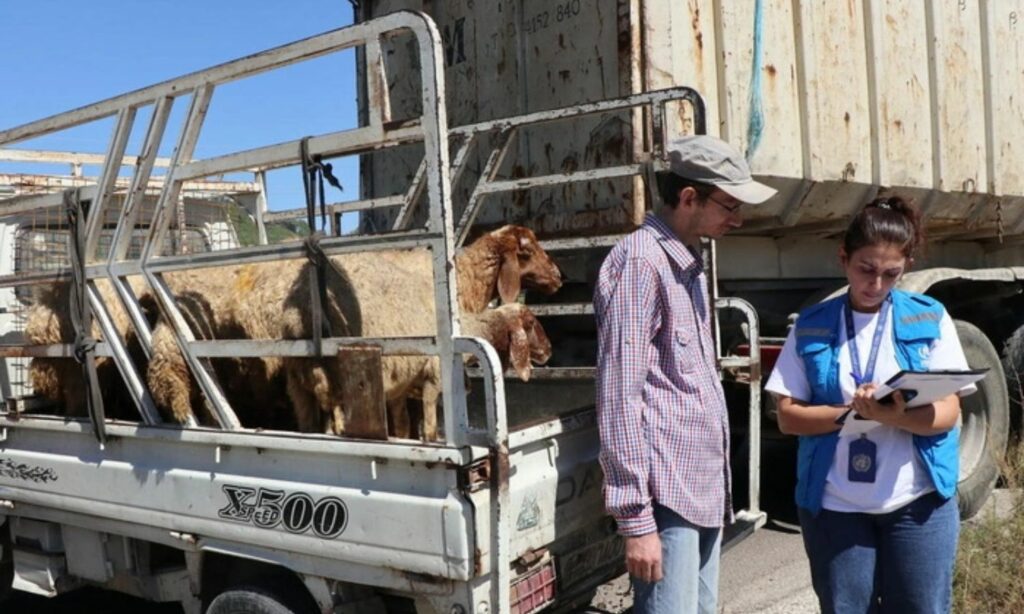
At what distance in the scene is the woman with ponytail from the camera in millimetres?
2604

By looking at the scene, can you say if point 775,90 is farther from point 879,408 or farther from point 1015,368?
point 1015,368

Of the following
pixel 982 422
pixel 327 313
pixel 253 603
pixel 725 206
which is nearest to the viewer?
pixel 725 206

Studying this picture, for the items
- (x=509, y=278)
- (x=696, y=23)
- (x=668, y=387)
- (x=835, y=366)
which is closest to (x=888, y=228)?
(x=835, y=366)

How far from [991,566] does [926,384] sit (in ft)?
7.17

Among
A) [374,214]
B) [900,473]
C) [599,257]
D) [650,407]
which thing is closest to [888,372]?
[900,473]

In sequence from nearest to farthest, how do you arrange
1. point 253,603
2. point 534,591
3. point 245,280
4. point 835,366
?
point 835,366 < point 534,591 < point 253,603 < point 245,280

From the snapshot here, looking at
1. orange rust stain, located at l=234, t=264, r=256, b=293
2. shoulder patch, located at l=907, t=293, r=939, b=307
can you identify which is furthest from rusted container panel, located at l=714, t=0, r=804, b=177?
orange rust stain, located at l=234, t=264, r=256, b=293

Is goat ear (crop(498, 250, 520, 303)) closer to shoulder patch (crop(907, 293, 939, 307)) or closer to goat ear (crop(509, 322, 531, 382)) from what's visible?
goat ear (crop(509, 322, 531, 382))

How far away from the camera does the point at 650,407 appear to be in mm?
2502

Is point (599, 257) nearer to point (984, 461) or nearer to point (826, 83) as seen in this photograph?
point (826, 83)

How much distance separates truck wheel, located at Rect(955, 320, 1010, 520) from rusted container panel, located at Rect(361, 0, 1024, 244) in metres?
0.87

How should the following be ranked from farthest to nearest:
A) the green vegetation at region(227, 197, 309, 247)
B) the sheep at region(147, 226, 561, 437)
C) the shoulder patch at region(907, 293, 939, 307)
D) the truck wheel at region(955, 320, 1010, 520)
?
1. the green vegetation at region(227, 197, 309, 247)
2. the truck wheel at region(955, 320, 1010, 520)
3. the sheep at region(147, 226, 561, 437)
4. the shoulder patch at region(907, 293, 939, 307)

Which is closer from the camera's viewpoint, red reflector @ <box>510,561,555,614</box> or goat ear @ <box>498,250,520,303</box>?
red reflector @ <box>510,561,555,614</box>

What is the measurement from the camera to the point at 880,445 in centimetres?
264
